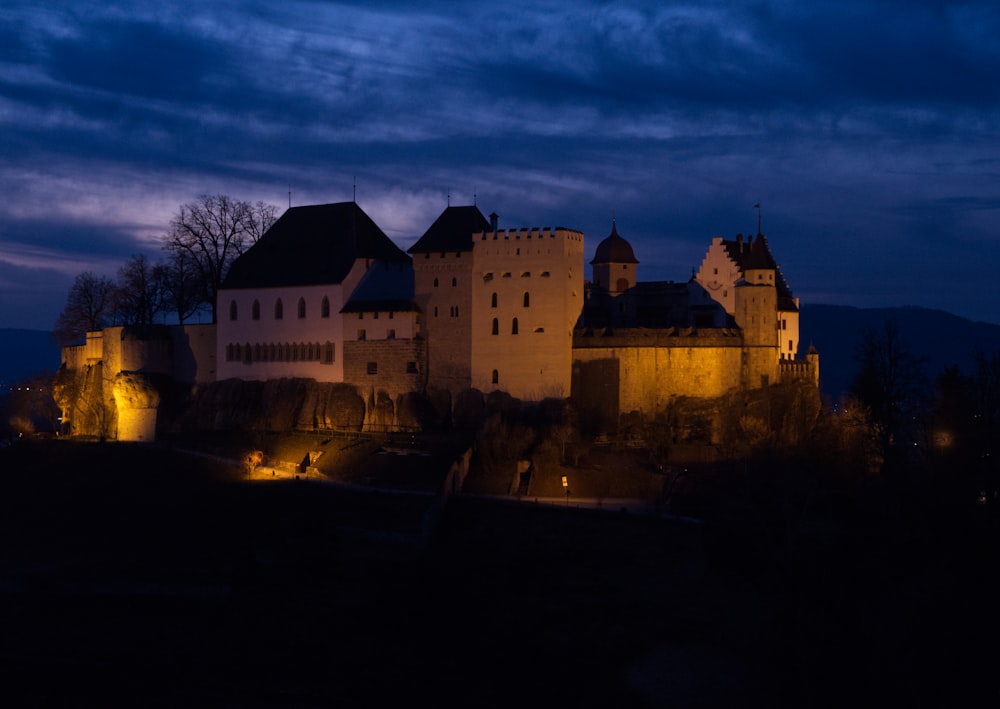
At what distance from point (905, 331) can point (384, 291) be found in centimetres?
14487

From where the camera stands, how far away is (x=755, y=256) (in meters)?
53.9

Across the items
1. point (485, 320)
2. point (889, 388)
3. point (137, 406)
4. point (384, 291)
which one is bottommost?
point (137, 406)

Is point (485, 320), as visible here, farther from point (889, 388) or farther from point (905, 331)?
point (905, 331)

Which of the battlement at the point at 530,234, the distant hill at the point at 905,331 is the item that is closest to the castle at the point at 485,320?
A: the battlement at the point at 530,234

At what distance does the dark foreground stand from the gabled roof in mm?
10504

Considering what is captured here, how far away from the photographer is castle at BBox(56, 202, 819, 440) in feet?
174

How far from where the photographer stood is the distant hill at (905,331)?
174125 millimetres

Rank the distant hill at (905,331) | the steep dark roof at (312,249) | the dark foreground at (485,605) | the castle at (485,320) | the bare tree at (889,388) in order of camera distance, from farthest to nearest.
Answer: the distant hill at (905,331) < the steep dark roof at (312,249) < the castle at (485,320) < the bare tree at (889,388) < the dark foreground at (485,605)

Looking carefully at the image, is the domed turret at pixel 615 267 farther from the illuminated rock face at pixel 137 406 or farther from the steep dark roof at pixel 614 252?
the illuminated rock face at pixel 137 406

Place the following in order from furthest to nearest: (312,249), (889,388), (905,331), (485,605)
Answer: (905,331), (312,249), (889,388), (485,605)

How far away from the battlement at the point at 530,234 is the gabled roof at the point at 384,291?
15.0 ft

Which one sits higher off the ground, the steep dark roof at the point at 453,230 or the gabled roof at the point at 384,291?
the steep dark roof at the point at 453,230

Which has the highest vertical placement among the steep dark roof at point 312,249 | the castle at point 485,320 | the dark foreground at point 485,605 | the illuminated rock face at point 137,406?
the steep dark roof at point 312,249

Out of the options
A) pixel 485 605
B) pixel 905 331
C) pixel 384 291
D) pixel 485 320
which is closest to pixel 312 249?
pixel 384 291
